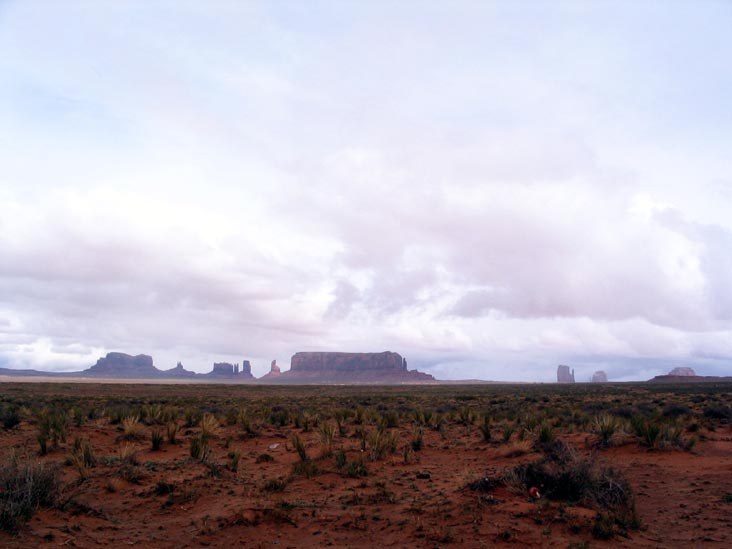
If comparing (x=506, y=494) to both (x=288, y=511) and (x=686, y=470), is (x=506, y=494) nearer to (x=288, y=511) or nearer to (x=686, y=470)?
(x=288, y=511)

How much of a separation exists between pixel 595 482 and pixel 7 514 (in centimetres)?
990

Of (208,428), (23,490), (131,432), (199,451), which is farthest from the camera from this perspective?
(208,428)

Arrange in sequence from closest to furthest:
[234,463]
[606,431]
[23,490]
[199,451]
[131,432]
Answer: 1. [23,490]
2. [234,463]
3. [199,451]
4. [606,431]
5. [131,432]

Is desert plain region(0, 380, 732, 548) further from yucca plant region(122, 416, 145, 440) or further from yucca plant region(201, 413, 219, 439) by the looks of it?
yucca plant region(201, 413, 219, 439)

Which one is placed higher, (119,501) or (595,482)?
(595,482)

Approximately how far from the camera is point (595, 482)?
33.3 feet

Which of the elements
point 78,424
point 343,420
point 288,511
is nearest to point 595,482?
point 288,511

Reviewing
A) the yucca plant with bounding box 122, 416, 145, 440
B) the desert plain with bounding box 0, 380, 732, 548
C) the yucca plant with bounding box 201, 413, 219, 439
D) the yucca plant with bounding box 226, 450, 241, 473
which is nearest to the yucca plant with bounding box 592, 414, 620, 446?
the desert plain with bounding box 0, 380, 732, 548

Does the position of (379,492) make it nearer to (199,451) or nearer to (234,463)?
(234,463)

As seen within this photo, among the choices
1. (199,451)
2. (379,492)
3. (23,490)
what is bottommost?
(379,492)

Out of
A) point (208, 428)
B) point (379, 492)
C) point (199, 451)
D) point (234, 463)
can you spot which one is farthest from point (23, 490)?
point (208, 428)

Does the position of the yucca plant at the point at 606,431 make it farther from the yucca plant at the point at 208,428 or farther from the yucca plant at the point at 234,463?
the yucca plant at the point at 208,428

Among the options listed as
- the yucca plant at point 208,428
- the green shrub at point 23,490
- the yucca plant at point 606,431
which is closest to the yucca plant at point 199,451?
the yucca plant at point 208,428

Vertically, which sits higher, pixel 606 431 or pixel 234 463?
pixel 606 431
